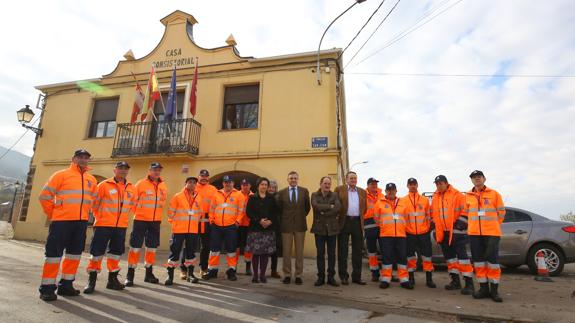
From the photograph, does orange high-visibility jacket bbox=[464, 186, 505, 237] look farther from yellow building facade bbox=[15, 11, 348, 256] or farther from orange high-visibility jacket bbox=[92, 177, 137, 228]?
orange high-visibility jacket bbox=[92, 177, 137, 228]

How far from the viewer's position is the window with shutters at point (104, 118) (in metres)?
13.0

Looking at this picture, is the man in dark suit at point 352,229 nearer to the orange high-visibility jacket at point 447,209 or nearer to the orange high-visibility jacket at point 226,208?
the orange high-visibility jacket at point 447,209

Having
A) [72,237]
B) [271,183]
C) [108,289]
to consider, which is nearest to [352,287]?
[271,183]

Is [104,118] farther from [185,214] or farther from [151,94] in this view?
[185,214]

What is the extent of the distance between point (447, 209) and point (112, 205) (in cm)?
544

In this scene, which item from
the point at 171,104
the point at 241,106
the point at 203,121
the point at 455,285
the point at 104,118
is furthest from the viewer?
the point at 104,118

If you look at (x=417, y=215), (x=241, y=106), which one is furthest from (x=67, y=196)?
(x=241, y=106)

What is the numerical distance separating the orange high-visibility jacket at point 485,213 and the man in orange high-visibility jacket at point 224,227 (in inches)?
153

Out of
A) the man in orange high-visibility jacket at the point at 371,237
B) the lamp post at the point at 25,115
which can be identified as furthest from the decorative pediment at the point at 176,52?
the man in orange high-visibility jacket at the point at 371,237

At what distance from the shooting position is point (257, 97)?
11.4 meters

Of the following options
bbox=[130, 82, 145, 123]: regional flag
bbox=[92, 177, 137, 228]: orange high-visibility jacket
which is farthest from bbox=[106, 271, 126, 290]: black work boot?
bbox=[130, 82, 145, 123]: regional flag

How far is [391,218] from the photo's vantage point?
567 centimetres

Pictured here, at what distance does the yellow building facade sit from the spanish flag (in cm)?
46

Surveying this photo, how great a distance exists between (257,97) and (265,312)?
8.65 metres
